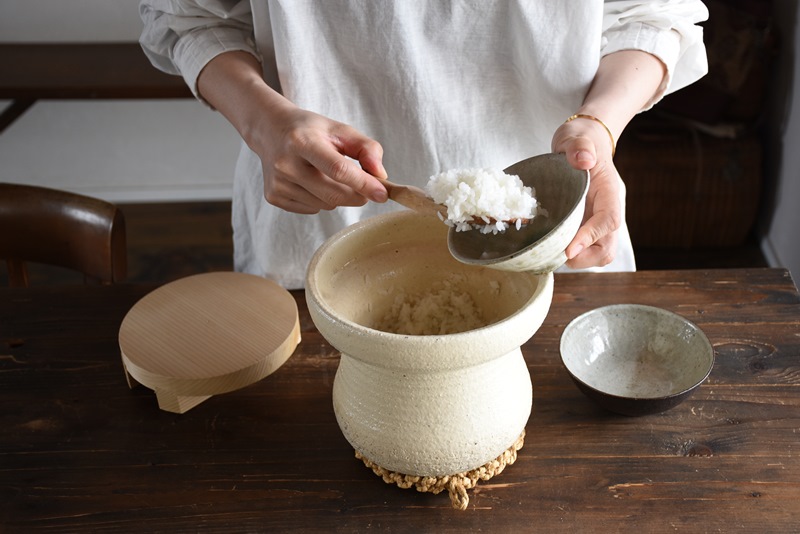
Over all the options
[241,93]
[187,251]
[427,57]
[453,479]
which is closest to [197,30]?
[241,93]

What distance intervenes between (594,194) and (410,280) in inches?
9.6

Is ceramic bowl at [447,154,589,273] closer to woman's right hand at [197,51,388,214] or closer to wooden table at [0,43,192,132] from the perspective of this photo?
woman's right hand at [197,51,388,214]

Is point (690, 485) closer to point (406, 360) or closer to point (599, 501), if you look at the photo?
point (599, 501)

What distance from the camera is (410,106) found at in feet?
3.75

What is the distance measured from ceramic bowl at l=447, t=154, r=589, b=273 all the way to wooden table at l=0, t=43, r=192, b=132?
5.60ft

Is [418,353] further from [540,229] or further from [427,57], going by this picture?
[427,57]

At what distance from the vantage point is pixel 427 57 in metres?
1.12

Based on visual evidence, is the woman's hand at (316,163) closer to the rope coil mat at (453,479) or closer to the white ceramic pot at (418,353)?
the white ceramic pot at (418,353)

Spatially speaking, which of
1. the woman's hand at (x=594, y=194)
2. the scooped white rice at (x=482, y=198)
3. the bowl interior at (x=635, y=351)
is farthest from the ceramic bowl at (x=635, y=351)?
the scooped white rice at (x=482, y=198)

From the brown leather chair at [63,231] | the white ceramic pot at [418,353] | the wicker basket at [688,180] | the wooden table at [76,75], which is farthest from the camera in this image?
the wicker basket at [688,180]

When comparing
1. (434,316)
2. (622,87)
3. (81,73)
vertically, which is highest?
(622,87)

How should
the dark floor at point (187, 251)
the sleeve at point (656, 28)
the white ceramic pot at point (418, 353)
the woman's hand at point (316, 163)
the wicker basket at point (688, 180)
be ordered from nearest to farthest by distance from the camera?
the white ceramic pot at point (418, 353), the woman's hand at point (316, 163), the sleeve at point (656, 28), the wicker basket at point (688, 180), the dark floor at point (187, 251)

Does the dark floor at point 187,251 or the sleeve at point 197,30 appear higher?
the sleeve at point 197,30

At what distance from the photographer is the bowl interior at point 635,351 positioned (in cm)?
92
